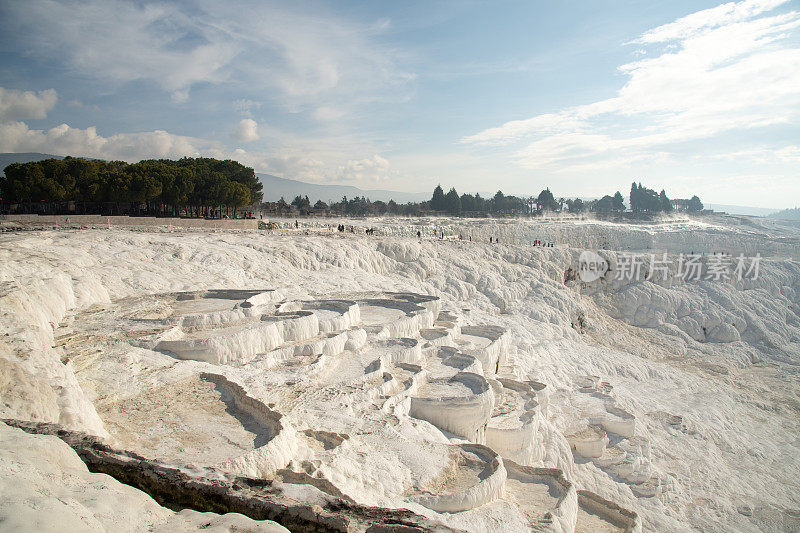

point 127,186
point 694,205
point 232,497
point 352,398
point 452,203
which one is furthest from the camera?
point 694,205

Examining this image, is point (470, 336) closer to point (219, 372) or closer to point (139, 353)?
point (219, 372)

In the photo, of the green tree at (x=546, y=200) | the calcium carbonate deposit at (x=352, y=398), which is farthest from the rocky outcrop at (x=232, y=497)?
the green tree at (x=546, y=200)

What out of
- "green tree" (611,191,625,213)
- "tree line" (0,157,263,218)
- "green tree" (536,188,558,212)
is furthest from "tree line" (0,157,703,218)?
"green tree" (611,191,625,213)

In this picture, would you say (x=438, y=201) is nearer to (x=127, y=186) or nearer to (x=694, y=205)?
(x=127, y=186)

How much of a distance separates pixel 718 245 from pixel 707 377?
34.5 m

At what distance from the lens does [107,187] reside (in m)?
27.5

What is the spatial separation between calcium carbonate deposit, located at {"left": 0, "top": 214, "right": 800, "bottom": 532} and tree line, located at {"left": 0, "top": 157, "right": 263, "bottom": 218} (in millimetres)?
6499

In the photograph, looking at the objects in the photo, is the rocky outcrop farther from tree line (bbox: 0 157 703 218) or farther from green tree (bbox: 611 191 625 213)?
green tree (bbox: 611 191 625 213)

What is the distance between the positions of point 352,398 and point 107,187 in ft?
84.0

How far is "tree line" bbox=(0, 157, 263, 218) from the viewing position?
25.7 metres

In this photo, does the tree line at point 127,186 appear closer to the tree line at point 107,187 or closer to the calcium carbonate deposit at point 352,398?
the tree line at point 107,187

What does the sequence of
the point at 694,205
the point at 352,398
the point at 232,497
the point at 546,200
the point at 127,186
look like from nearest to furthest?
the point at 232,497 < the point at 352,398 < the point at 127,186 < the point at 546,200 < the point at 694,205

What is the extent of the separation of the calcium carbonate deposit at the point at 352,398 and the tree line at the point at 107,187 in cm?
650

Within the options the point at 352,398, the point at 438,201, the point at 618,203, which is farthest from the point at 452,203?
the point at 352,398
